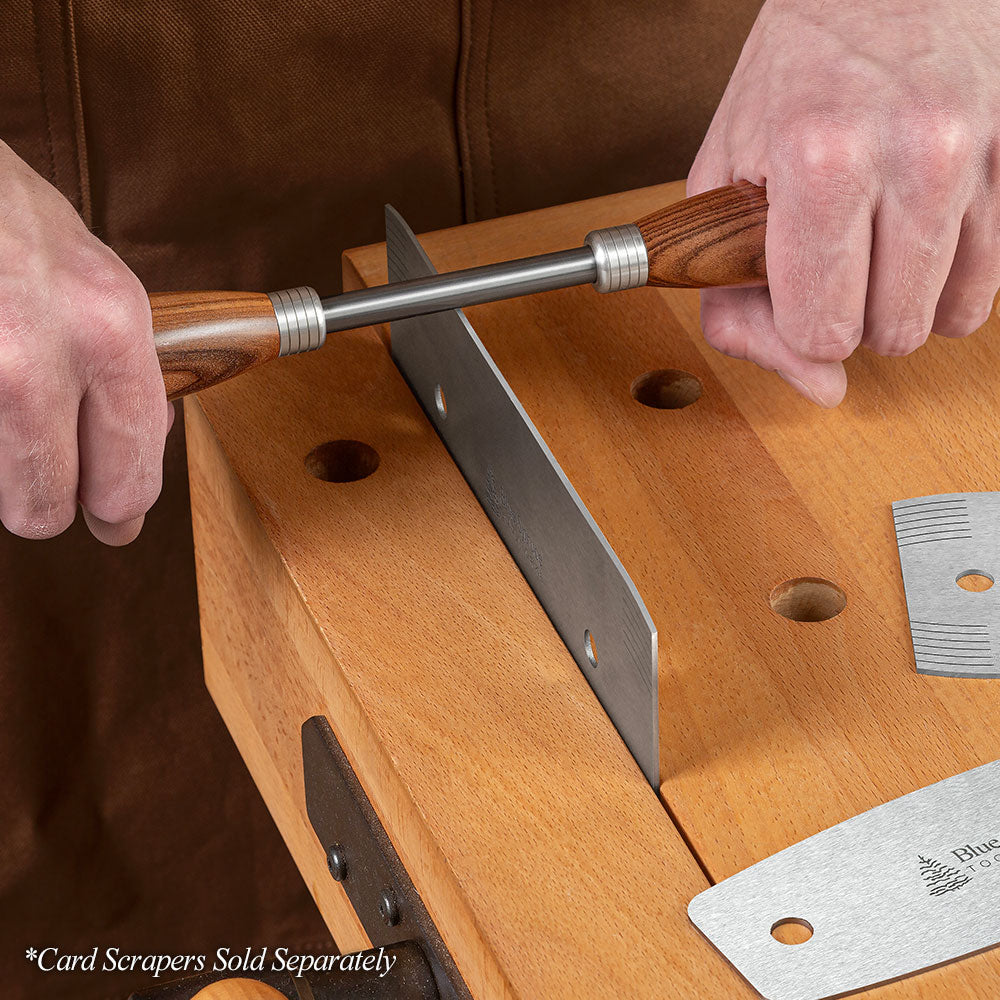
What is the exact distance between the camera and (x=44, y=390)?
49 centimetres

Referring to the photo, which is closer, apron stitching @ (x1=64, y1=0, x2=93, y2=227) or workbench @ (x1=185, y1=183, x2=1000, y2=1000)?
workbench @ (x1=185, y1=183, x2=1000, y2=1000)

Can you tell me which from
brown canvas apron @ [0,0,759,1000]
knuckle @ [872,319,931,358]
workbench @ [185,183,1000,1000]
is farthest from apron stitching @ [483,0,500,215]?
knuckle @ [872,319,931,358]

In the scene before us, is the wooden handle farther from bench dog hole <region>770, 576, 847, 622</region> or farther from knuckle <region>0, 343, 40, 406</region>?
knuckle <region>0, 343, 40, 406</region>

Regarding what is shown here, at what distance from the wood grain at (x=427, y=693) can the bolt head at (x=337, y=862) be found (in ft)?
0.12

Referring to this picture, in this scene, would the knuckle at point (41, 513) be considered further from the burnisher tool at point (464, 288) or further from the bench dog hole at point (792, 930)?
the bench dog hole at point (792, 930)

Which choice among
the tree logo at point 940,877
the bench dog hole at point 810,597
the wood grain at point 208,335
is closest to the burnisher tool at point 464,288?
the wood grain at point 208,335

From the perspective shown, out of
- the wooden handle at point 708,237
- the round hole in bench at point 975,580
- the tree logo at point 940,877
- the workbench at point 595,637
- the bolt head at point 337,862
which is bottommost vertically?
the bolt head at point 337,862

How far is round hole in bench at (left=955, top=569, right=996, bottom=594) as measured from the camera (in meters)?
0.57

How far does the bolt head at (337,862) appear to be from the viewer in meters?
0.59

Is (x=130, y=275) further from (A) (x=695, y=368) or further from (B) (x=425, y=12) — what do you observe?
(B) (x=425, y=12)

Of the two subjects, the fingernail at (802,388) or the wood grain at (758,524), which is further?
the fingernail at (802,388)

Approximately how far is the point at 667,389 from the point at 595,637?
0.20 meters

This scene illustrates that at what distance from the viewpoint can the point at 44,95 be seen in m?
0.80

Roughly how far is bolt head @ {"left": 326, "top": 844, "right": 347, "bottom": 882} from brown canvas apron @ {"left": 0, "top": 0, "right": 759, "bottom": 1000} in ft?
1.33
